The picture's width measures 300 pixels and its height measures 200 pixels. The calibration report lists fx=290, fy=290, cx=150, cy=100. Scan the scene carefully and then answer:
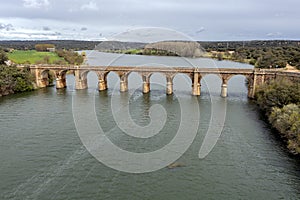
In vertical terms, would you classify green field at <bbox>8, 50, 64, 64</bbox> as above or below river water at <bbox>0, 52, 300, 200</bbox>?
above

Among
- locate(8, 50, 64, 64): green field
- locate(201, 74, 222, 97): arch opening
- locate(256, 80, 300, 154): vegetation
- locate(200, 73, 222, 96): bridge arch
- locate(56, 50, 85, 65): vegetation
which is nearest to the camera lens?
locate(256, 80, 300, 154): vegetation

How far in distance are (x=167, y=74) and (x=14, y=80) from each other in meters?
32.5

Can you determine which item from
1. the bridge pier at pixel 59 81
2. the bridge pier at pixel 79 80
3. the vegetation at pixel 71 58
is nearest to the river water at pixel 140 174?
the bridge pier at pixel 79 80

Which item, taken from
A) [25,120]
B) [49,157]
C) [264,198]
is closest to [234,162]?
[264,198]

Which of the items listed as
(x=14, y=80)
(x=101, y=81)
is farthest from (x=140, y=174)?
(x=14, y=80)

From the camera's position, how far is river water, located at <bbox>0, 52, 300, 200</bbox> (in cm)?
2275

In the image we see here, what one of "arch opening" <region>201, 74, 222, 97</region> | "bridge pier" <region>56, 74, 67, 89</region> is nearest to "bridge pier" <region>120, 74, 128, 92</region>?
"bridge pier" <region>56, 74, 67, 89</region>

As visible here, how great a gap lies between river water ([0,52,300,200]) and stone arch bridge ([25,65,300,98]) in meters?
10.4

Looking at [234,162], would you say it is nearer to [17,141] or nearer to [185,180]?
[185,180]

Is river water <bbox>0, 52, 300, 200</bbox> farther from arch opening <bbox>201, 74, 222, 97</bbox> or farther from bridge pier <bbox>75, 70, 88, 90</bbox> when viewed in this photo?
bridge pier <bbox>75, 70, 88, 90</bbox>

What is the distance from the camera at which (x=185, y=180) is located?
24375mm

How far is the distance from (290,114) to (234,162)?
1126 centimetres

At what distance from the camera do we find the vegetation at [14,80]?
59.0 m

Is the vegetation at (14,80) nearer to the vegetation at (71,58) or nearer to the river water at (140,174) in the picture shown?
the river water at (140,174)
